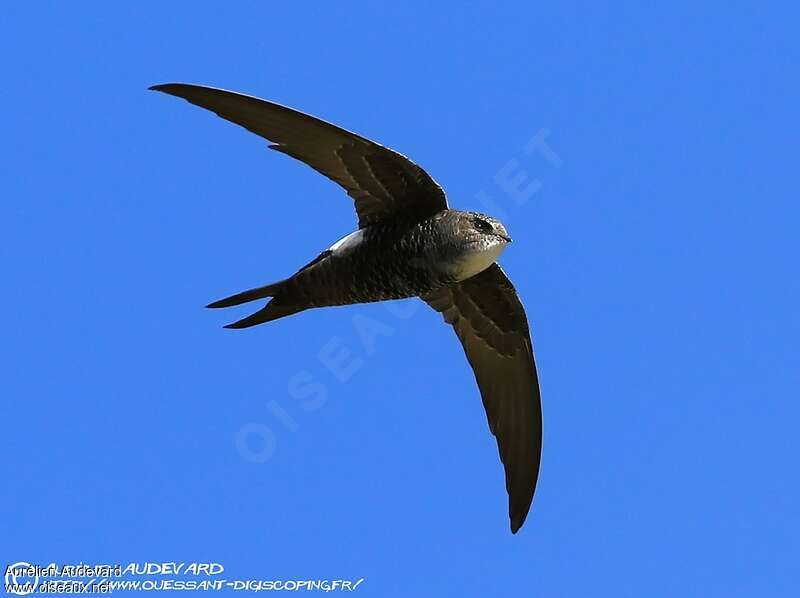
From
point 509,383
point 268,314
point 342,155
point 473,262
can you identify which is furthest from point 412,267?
point 509,383

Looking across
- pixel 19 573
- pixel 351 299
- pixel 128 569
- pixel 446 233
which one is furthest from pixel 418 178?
pixel 19 573

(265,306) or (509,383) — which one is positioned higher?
(265,306)

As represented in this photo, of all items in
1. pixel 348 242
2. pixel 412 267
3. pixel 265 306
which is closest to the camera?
pixel 412 267

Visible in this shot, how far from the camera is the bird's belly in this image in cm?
525

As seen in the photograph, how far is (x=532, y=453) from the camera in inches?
236

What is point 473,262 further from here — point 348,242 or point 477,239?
point 348,242

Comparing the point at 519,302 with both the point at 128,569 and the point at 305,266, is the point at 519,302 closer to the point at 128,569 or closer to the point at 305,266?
the point at 305,266

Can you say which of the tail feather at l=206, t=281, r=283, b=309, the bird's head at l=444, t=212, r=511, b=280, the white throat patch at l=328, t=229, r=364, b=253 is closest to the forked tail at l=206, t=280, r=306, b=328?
the tail feather at l=206, t=281, r=283, b=309

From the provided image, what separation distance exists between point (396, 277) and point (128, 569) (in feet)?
5.64

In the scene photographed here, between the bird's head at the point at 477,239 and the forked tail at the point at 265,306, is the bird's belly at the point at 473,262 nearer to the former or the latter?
the bird's head at the point at 477,239

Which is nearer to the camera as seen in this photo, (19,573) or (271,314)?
(19,573)

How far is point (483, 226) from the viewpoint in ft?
17.2

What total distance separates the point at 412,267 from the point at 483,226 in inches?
14.6

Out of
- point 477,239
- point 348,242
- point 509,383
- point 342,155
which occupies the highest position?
point 342,155
